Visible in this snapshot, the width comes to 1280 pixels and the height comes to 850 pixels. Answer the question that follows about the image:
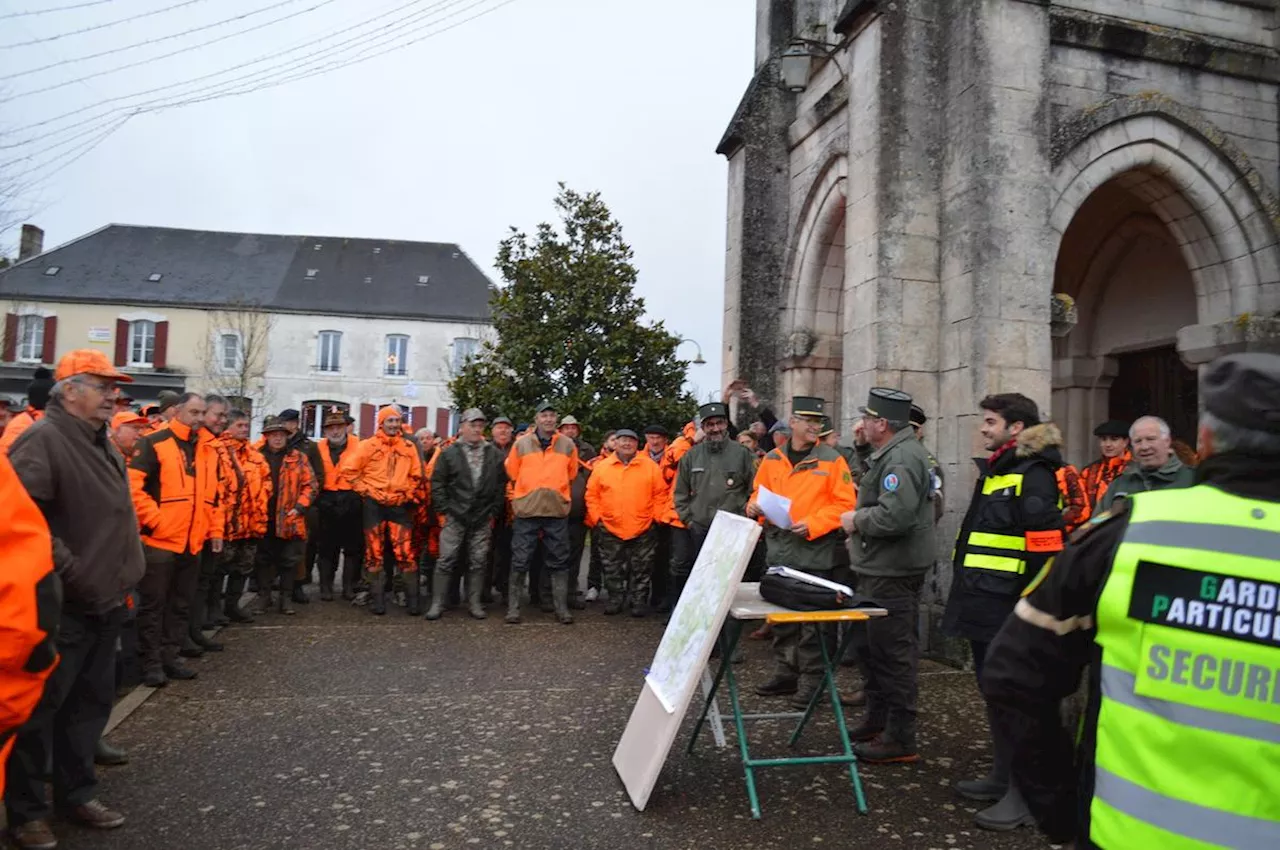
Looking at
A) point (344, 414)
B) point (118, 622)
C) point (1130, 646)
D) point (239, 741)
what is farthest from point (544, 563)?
point (1130, 646)

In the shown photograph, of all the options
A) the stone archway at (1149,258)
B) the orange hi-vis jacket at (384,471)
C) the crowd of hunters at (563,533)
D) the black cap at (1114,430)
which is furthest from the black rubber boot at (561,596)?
the stone archway at (1149,258)

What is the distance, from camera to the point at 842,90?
33.2ft

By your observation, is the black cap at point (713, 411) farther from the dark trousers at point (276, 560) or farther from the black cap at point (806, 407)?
the dark trousers at point (276, 560)

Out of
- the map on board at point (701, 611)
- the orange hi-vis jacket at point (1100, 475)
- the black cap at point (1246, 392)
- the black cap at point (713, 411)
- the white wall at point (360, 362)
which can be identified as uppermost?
the white wall at point (360, 362)

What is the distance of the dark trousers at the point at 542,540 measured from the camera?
9234 mm

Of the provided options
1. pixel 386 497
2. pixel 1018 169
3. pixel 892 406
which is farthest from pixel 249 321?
pixel 892 406

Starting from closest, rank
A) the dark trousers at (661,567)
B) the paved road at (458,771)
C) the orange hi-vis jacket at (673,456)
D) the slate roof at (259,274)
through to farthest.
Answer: the paved road at (458,771) < the orange hi-vis jacket at (673,456) < the dark trousers at (661,567) < the slate roof at (259,274)

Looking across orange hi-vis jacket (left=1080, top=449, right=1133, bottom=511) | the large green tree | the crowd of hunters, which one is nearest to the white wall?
the large green tree

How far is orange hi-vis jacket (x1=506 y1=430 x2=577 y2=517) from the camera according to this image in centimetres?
924

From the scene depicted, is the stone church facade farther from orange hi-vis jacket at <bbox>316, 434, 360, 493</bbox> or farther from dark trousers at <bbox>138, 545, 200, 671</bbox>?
dark trousers at <bbox>138, 545, 200, 671</bbox>

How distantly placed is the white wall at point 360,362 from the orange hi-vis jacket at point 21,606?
36.0m

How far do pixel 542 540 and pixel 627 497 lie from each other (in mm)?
1018

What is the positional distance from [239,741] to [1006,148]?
7377 mm

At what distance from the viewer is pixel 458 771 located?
4793mm
